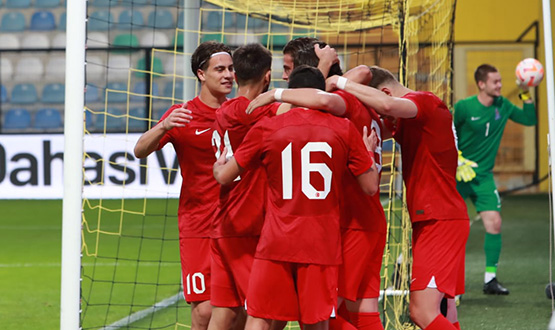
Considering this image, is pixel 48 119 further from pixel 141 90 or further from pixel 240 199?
pixel 240 199

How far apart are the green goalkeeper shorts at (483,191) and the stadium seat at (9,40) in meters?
14.1

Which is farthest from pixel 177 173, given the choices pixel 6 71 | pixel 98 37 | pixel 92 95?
pixel 6 71

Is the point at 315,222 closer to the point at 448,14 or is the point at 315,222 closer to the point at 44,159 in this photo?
the point at 448,14

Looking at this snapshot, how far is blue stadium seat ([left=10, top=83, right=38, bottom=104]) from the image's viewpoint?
18250mm

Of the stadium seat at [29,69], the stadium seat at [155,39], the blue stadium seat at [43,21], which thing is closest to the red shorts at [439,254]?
the stadium seat at [155,39]

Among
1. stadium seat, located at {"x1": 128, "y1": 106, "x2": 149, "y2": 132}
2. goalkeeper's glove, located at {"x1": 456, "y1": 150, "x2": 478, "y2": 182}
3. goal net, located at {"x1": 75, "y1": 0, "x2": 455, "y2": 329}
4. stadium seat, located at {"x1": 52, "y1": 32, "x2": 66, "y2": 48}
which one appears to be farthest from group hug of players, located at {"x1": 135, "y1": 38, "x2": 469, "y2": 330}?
stadium seat, located at {"x1": 52, "y1": 32, "x2": 66, "y2": 48}

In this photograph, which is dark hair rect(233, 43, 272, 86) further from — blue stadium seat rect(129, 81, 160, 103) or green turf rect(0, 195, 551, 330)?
blue stadium seat rect(129, 81, 160, 103)

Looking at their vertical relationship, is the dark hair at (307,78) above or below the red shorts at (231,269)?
above

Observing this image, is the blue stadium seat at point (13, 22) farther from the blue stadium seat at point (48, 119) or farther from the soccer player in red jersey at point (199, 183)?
the soccer player in red jersey at point (199, 183)

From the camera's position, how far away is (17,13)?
19.3 metres

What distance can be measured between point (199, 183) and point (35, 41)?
15426 millimetres

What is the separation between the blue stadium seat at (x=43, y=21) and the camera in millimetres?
19016

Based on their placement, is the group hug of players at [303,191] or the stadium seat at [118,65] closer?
the group hug of players at [303,191]

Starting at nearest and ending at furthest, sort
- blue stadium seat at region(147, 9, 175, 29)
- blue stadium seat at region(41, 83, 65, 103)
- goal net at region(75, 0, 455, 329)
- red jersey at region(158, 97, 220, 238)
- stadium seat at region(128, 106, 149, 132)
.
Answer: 1. red jersey at region(158, 97, 220, 238)
2. goal net at region(75, 0, 455, 329)
3. stadium seat at region(128, 106, 149, 132)
4. blue stadium seat at region(41, 83, 65, 103)
5. blue stadium seat at region(147, 9, 175, 29)
